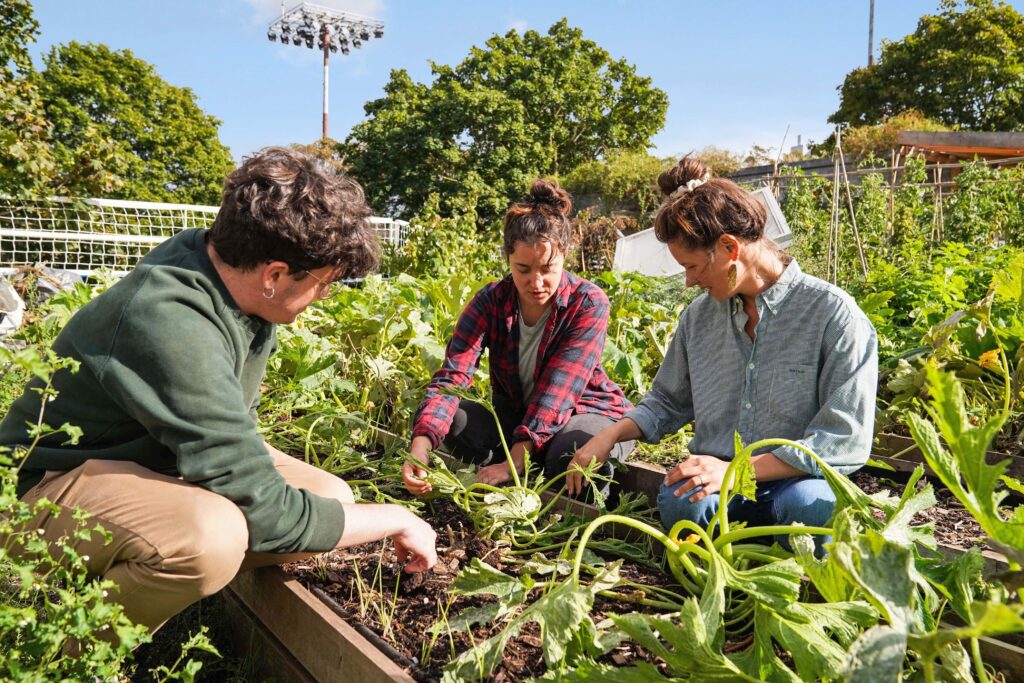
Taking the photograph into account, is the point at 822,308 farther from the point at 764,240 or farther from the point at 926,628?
the point at 926,628

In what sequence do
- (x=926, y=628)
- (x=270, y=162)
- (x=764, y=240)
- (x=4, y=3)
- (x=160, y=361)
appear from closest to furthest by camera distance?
(x=926, y=628) → (x=160, y=361) → (x=270, y=162) → (x=764, y=240) → (x=4, y=3)

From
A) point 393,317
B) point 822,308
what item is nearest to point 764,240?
point 822,308

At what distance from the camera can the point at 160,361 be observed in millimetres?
1446

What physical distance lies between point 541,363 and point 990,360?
1602 millimetres

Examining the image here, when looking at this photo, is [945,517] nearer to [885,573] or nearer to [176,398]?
[885,573]

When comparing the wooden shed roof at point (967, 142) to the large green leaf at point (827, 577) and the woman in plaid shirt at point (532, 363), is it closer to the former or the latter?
the woman in plaid shirt at point (532, 363)

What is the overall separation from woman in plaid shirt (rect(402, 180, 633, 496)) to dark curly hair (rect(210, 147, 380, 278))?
2.84 feet

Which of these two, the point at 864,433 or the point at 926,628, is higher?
the point at 864,433

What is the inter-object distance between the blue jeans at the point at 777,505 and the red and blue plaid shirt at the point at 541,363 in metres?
0.62

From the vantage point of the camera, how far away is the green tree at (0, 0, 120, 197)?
18.9 ft

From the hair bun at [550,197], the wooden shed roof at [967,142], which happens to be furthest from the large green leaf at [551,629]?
the wooden shed roof at [967,142]

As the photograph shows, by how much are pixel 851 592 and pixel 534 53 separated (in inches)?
1070

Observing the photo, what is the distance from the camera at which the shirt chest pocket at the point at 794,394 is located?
6.37ft

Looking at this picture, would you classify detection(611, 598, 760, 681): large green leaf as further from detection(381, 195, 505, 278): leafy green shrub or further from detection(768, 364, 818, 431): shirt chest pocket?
detection(381, 195, 505, 278): leafy green shrub
